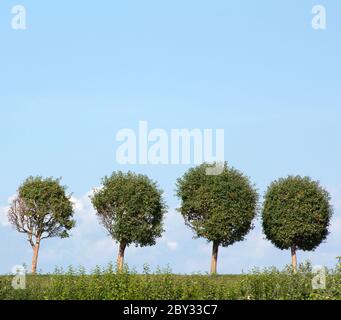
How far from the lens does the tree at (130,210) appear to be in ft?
214

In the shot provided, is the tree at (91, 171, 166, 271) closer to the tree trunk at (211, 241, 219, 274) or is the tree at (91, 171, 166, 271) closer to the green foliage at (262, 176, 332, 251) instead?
the tree trunk at (211, 241, 219, 274)

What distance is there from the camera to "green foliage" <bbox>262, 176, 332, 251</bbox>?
6669cm

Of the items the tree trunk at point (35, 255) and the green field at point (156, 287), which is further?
the tree trunk at point (35, 255)

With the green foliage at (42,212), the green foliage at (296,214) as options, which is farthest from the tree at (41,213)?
the green foliage at (296,214)

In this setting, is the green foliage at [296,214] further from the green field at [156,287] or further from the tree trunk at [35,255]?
the green field at [156,287]

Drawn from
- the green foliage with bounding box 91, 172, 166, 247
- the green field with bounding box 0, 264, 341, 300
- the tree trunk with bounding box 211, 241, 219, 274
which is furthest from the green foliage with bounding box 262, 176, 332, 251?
the green field with bounding box 0, 264, 341, 300

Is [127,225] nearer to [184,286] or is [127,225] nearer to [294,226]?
[294,226]

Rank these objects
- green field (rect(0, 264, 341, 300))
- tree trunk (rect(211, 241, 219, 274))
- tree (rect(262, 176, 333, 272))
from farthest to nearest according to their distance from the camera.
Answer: tree (rect(262, 176, 333, 272)) → tree trunk (rect(211, 241, 219, 274)) → green field (rect(0, 264, 341, 300))

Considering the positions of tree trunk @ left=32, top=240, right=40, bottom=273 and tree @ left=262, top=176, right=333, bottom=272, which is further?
tree @ left=262, top=176, right=333, bottom=272

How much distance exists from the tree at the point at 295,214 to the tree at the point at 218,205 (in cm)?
180

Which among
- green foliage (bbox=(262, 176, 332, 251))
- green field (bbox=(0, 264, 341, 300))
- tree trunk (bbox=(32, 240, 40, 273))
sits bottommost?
green field (bbox=(0, 264, 341, 300))

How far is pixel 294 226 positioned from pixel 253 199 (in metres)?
4.31

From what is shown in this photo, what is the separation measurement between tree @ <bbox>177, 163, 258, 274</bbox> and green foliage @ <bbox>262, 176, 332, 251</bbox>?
1.79m

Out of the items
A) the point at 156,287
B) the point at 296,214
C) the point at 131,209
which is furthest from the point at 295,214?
the point at 156,287
